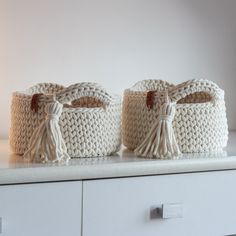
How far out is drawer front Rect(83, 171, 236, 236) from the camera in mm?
916

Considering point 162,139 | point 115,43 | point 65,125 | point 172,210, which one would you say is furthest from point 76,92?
point 115,43

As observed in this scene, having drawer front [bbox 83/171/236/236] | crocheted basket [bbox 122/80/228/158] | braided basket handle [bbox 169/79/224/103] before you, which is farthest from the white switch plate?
braided basket handle [bbox 169/79/224/103]

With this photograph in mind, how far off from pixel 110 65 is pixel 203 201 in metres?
0.56

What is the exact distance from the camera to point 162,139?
3.27 ft

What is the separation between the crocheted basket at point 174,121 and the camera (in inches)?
39.3

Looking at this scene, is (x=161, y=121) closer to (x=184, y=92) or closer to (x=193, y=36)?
(x=184, y=92)

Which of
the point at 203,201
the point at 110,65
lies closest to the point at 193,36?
the point at 110,65

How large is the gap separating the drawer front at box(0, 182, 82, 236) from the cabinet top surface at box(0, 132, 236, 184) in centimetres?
2

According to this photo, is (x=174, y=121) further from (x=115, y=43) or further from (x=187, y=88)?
(x=115, y=43)

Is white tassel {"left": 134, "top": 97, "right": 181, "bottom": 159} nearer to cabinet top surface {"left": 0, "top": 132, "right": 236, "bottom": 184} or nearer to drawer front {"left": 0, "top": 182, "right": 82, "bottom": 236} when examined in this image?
cabinet top surface {"left": 0, "top": 132, "right": 236, "bottom": 184}

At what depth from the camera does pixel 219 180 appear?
102 centimetres

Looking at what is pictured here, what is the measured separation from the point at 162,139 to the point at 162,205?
14 centimetres

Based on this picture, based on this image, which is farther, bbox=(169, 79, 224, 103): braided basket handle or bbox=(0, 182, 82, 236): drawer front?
bbox=(169, 79, 224, 103): braided basket handle

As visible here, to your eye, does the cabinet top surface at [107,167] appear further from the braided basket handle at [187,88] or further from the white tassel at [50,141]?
the braided basket handle at [187,88]
